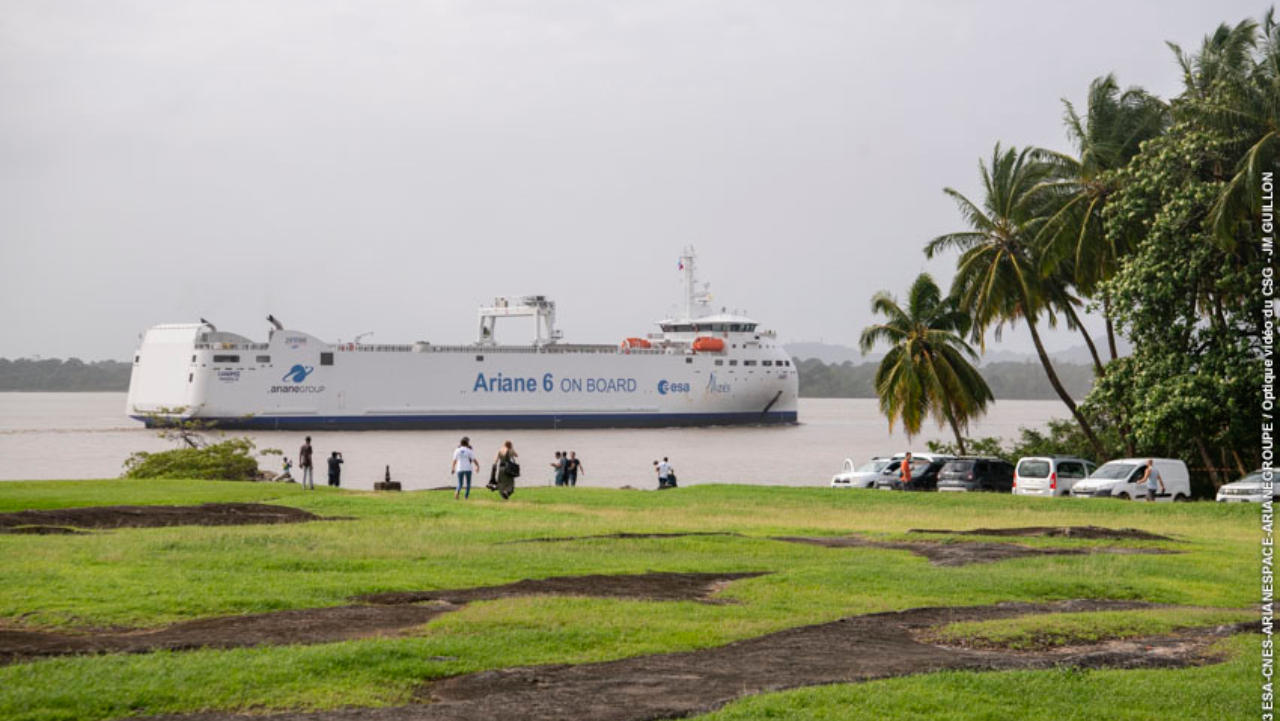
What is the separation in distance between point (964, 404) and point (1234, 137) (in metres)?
11.5

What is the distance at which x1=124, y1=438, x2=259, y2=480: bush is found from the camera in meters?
31.4

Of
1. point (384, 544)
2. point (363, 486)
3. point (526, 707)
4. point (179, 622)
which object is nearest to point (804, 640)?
point (526, 707)

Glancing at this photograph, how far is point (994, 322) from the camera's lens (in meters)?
35.8

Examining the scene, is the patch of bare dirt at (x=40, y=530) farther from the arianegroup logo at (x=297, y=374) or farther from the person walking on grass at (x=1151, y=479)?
the arianegroup logo at (x=297, y=374)

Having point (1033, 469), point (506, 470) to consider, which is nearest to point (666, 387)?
point (1033, 469)

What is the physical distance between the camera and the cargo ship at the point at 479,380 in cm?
A: 7425

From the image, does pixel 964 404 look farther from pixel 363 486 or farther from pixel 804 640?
pixel 804 640

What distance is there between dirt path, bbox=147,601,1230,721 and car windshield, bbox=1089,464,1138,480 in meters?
16.8

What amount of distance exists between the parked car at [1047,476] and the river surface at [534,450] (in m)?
9.93

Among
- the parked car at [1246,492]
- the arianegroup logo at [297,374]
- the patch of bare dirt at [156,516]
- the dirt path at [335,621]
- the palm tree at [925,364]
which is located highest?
the arianegroup logo at [297,374]

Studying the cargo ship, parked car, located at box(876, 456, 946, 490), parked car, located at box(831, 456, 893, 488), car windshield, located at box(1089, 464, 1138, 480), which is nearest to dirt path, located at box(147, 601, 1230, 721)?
car windshield, located at box(1089, 464, 1138, 480)

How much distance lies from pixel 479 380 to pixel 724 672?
237 feet

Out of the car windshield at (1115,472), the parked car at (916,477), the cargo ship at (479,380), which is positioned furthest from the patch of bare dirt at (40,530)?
the cargo ship at (479,380)

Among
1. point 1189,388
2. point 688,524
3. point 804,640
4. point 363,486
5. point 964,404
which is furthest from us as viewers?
point 363,486
